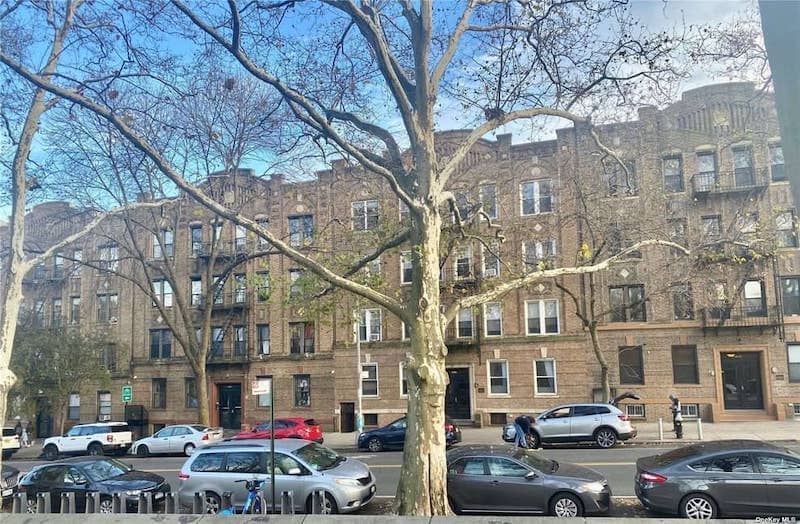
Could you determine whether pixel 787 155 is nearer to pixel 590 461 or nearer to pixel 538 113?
pixel 538 113

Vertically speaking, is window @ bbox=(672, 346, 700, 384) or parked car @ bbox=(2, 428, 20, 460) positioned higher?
window @ bbox=(672, 346, 700, 384)

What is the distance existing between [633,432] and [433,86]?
1476cm

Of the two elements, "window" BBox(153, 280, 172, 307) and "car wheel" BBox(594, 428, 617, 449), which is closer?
"car wheel" BBox(594, 428, 617, 449)

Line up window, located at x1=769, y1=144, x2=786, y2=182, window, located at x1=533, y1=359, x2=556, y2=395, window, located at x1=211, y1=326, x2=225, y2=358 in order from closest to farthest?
window, located at x1=769, y1=144, x2=786, y2=182
window, located at x1=533, y1=359, x2=556, y2=395
window, located at x1=211, y1=326, x2=225, y2=358

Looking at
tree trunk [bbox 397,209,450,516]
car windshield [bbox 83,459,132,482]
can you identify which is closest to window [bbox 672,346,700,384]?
tree trunk [bbox 397,209,450,516]

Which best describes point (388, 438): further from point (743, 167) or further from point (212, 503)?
point (743, 167)

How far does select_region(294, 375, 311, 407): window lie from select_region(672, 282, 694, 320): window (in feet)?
62.7

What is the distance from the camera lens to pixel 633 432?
2119cm

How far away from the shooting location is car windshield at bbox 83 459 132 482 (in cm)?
1451

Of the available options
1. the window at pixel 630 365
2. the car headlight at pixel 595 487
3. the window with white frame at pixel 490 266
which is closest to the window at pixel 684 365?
the window at pixel 630 365

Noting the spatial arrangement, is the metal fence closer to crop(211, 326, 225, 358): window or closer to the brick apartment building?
the brick apartment building

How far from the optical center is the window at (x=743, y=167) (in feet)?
94.8

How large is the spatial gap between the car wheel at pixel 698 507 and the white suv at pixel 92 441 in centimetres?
2569

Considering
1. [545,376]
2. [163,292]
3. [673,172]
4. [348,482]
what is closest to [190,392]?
[163,292]
